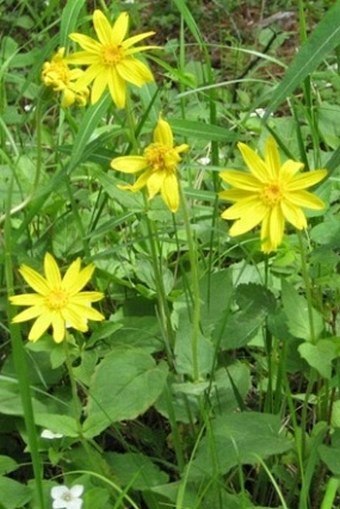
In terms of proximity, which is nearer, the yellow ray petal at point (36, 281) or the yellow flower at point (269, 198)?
the yellow flower at point (269, 198)

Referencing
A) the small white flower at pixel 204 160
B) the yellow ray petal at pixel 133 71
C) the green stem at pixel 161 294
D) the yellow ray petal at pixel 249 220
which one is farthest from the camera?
the small white flower at pixel 204 160

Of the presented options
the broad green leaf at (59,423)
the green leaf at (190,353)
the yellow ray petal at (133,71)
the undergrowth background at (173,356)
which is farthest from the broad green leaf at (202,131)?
the broad green leaf at (59,423)

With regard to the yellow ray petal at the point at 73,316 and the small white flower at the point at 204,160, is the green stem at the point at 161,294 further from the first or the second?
the small white flower at the point at 204,160

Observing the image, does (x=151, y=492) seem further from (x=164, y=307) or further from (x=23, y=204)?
(x=23, y=204)

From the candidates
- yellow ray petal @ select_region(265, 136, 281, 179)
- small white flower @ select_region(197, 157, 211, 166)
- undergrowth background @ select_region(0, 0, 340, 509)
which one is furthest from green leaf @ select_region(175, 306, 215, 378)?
small white flower @ select_region(197, 157, 211, 166)

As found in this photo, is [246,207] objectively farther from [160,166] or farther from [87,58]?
[87,58]

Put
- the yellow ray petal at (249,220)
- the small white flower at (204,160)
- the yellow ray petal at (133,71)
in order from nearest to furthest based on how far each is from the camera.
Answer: the yellow ray petal at (249,220) < the yellow ray petal at (133,71) < the small white flower at (204,160)
